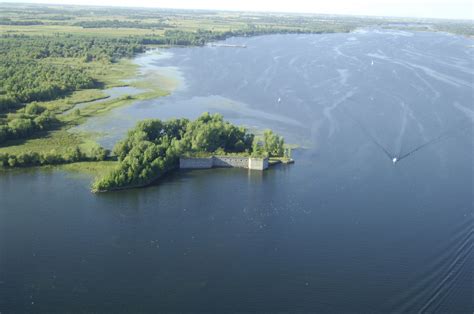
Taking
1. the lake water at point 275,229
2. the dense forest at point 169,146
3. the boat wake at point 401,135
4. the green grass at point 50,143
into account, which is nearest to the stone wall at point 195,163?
the dense forest at point 169,146

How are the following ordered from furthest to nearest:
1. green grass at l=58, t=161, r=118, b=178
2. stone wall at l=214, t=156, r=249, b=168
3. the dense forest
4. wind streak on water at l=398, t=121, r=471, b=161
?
wind streak on water at l=398, t=121, r=471, b=161 → stone wall at l=214, t=156, r=249, b=168 → green grass at l=58, t=161, r=118, b=178 → the dense forest

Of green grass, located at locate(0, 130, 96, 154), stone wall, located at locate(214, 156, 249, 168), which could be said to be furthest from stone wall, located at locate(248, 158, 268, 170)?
green grass, located at locate(0, 130, 96, 154)

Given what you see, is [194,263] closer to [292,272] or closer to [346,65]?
[292,272]

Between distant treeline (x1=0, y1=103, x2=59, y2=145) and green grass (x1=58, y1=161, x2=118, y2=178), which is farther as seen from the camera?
distant treeline (x1=0, y1=103, x2=59, y2=145)

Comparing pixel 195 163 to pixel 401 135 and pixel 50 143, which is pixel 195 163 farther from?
pixel 401 135

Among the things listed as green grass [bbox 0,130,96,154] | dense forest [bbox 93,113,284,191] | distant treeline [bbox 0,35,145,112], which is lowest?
green grass [bbox 0,130,96,154]

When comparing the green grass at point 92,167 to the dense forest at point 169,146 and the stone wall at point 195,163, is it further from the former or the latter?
the stone wall at point 195,163

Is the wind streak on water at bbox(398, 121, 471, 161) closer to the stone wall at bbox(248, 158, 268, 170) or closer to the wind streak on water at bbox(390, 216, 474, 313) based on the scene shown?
the stone wall at bbox(248, 158, 268, 170)
